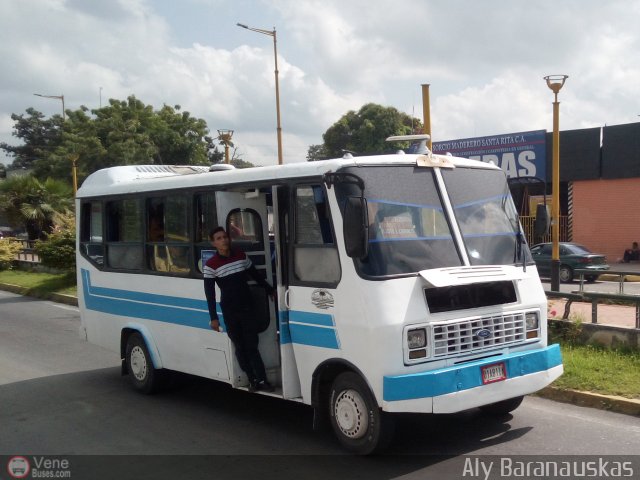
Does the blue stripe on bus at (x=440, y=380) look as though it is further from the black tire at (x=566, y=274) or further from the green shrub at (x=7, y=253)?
the green shrub at (x=7, y=253)

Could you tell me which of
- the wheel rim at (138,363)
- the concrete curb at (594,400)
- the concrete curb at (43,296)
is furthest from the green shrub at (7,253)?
the concrete curb at (594,400)

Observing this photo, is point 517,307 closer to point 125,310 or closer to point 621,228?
point 125,310

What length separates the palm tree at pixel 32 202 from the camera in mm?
26625

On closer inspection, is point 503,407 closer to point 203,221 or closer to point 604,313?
point 203,221

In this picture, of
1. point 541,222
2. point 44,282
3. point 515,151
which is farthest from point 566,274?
point 44,282

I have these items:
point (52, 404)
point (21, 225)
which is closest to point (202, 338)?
point (52, 404)

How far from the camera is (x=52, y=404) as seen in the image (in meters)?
7.96

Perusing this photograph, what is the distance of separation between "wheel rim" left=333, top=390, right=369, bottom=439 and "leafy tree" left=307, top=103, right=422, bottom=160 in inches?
1573

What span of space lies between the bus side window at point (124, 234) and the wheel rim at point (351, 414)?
11.6 feet

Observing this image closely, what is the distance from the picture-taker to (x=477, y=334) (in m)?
5.75

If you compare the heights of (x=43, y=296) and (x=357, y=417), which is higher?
(x=357, y=417)

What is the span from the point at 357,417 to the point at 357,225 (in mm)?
1600

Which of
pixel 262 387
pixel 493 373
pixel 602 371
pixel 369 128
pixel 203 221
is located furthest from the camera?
pixel 369 128

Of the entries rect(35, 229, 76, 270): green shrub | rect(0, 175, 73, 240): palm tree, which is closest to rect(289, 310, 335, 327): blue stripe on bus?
rect(35, 229, 76, 270): green shrub
